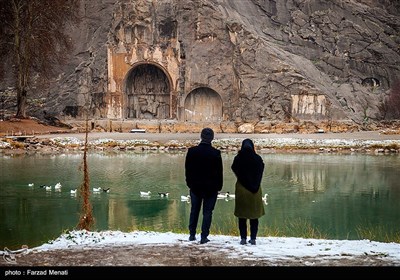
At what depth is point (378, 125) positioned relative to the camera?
5606cm

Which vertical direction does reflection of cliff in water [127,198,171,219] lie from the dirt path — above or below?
below

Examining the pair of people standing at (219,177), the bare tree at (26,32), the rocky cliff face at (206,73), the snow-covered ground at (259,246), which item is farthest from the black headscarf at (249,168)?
the rocky cliff face at (206,73)

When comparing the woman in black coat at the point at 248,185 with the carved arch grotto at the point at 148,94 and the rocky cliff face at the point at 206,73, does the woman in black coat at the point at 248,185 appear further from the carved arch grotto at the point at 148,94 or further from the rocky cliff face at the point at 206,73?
the carved arch grotto at the point at 148,94

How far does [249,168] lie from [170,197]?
10.7 metres

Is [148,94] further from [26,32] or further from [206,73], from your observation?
[26,32]

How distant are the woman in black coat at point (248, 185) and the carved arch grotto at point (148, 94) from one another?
156 ft

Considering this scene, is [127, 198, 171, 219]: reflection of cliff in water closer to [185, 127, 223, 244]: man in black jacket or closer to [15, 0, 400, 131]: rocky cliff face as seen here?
[185, 127, 223, 244]: man in black jacket

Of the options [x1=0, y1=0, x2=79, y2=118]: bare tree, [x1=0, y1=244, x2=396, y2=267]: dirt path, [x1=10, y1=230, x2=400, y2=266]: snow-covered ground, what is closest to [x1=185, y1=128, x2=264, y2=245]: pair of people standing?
[x1=10, y1=230, x2=400, y2=266]: snow-covered ground

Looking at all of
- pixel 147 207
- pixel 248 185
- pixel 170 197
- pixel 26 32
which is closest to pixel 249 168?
pixel 248 185

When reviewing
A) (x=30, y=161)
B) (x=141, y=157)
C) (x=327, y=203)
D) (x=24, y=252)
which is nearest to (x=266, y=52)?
(x=141, y=157)

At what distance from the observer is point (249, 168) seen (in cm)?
982

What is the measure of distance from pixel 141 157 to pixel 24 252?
2524 cm

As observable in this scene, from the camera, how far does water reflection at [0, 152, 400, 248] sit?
51.2 feet

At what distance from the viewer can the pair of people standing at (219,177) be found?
9.80 m
